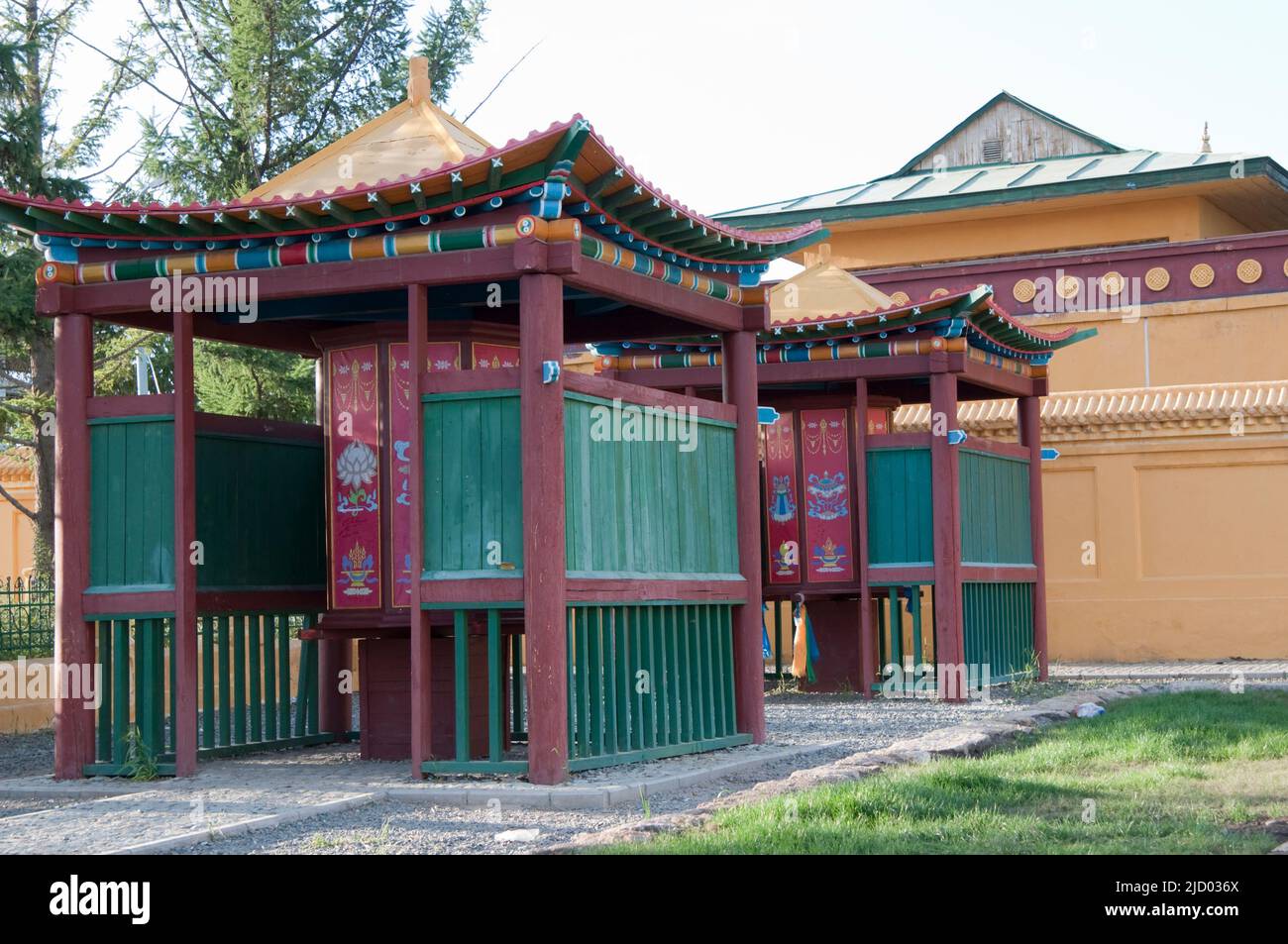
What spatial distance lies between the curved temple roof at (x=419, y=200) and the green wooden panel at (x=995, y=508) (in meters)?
5.07

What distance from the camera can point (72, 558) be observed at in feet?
37.0

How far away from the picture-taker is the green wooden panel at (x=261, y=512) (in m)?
12.1

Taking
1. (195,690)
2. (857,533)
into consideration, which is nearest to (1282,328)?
(857,533)

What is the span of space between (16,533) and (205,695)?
1797 centimetres

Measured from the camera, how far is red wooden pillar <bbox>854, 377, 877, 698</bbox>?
16.5 meters

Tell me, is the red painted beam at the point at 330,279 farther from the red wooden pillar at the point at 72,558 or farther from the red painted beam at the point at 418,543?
the red wooden pillar at the point at 72,558

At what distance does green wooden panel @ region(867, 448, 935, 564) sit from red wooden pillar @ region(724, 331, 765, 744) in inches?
163

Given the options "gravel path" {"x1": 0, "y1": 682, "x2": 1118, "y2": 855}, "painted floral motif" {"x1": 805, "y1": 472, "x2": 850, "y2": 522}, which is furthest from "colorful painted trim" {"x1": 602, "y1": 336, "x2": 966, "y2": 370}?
"gravel path" {"x1": 0, "y1": 682, "x2": 1118, "y2": 855}

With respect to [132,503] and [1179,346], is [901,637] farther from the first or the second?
[1179,346]

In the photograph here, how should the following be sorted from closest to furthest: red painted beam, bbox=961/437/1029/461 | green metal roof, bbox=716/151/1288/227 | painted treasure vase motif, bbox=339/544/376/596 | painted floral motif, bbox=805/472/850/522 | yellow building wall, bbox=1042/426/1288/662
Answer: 1. painted treasure vase motif, bbox=339/544/376/596
2. red painted beam, bbox=961/437/1029/461
3. painted floral motif, bbox=805/472/850/522
4. yellow building wall, bbox=1042/426/1288/662
5. green metal roof, bbox=716/151/1288/227

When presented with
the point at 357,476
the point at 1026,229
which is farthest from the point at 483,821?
the point at 1026,229

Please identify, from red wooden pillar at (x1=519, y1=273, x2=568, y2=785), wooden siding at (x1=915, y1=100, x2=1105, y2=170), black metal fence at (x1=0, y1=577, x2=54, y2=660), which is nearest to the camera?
red wooden pillar at (x1=519, y1=273, x2=568, y2=785)

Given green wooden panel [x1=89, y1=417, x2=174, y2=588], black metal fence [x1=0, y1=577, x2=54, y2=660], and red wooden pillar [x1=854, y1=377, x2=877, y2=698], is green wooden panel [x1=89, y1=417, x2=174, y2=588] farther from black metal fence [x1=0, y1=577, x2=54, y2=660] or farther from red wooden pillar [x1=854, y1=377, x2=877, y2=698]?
red wooden pillar [x1=854, y1=377, x2=877, y2=698]

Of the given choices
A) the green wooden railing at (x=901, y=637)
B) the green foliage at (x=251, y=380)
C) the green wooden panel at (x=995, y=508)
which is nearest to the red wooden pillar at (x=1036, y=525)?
the green wooden panel at (x=995, y=508)
